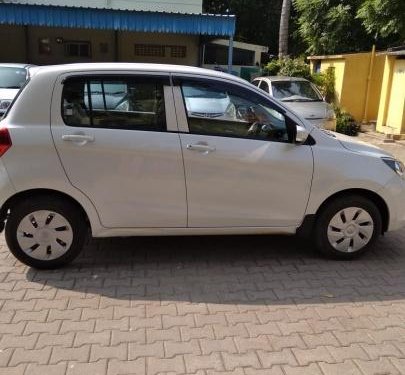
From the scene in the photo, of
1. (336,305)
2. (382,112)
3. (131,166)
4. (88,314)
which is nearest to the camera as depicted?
(88,314)

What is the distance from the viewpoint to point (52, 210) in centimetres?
430

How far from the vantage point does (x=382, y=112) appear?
14.1 meters

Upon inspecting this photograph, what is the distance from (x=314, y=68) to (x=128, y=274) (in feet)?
50.6

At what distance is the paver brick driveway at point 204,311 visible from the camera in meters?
3.20

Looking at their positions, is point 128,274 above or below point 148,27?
below

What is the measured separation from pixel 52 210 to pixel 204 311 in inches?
59.0

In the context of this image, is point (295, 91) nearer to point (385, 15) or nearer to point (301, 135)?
point (385, 15)

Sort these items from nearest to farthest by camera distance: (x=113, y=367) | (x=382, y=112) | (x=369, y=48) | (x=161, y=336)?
(x=113, y=367) → (x=161, y=336) → (x=382, y=112) → (x=369, y=48)

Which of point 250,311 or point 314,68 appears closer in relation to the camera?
point 250,311

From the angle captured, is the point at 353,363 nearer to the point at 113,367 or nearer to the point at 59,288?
the point at 113,367

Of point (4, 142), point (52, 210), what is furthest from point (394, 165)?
point (4, 142)

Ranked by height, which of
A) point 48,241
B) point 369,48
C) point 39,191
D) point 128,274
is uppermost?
point 369,48

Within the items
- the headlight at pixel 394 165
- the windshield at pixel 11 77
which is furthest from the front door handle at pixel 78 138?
the windshield at pixel 11 77

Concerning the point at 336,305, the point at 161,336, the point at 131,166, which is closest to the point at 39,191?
the point at 131,166
